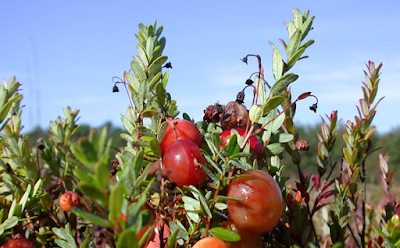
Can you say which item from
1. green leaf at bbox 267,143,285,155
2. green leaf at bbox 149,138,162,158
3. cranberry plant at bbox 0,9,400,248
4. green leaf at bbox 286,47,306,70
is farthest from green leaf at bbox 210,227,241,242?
green leaf at bbox 286,47,306,70

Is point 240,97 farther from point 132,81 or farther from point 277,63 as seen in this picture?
point 132,81

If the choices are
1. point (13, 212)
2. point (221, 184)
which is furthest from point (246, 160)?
point (13, 212)

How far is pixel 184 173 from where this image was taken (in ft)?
2.30

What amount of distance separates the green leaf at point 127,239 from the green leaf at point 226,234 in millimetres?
226

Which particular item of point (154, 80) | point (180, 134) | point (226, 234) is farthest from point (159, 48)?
point (226, 234)

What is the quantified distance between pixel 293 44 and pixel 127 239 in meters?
0.60

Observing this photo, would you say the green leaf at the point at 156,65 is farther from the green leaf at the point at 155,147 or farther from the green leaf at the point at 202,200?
the green leaf at the point at 202,200

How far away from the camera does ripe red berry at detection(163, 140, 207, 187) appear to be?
693mm

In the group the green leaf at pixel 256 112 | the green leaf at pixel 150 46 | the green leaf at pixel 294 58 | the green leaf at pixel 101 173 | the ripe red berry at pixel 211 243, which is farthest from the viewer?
the green leaf at pixel 150 46

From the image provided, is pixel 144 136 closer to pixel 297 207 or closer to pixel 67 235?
pixel 67 235

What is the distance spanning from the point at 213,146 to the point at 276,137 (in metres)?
0.27

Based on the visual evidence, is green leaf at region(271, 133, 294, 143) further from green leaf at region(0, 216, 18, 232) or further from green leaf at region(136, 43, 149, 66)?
green leaf at region(0, 216, 18, 232)

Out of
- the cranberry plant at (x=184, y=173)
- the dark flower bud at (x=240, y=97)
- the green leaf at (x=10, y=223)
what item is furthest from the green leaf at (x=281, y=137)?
the green leaf at (x=10, y=223)

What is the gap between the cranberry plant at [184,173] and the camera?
0.53 m
